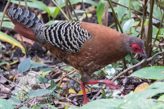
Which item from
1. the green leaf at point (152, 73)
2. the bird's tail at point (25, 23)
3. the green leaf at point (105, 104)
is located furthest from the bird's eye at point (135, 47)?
the green leaf at point (105, 104)

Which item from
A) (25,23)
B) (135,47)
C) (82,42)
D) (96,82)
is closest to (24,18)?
(25,23)

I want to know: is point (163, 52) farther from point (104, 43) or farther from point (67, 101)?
point (67, 101)

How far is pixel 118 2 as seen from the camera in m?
4.45

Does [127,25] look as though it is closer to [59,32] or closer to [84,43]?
[84,43]

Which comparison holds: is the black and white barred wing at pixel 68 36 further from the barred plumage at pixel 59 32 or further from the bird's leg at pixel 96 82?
the bird's leg at pixel 96 82

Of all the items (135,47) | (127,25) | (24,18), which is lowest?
(135,47)

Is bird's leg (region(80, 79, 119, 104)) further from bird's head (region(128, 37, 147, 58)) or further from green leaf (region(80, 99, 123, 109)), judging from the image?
green leaf (region(80, 99, 123, 109))

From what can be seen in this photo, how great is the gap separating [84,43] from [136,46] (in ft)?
1.39

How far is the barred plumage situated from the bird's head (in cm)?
34

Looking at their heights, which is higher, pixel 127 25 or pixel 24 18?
pixel 24 18

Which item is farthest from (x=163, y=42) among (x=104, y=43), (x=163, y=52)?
(x=104, y=43)

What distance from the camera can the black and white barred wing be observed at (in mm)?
4055

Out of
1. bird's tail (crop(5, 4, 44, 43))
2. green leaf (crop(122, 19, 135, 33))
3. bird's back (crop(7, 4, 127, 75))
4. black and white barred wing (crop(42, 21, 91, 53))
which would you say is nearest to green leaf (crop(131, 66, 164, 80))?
bird's back (crop(7, 4, 127, 75))

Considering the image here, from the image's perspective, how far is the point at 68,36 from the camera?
4.09 metres
